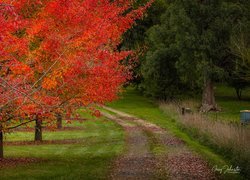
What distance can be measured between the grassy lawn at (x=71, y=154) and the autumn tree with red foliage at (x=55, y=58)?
1.69 meters

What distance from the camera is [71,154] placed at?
23.0 metres

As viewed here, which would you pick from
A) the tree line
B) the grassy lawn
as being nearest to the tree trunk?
the tree line

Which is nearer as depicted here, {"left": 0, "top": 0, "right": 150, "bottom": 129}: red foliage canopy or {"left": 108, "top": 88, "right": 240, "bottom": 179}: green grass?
{"left": 0, "top": 0, "right": 150, "bottom": 129}: red foliage canopy

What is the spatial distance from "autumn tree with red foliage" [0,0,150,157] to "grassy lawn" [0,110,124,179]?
1692 mm

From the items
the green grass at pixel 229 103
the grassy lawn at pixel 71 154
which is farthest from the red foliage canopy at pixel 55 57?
the green grass at pixel 229 103

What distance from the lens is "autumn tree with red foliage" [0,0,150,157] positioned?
52.4ft

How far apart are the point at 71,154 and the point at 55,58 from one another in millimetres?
7281

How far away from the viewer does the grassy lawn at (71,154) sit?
16.9 metres

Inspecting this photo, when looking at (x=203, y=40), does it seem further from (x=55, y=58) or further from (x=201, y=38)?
(x=55, y=58)

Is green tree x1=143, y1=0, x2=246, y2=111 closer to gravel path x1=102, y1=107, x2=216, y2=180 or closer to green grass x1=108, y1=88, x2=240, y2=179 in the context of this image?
green grass x1=108, y1=88, x2=240, y2=179

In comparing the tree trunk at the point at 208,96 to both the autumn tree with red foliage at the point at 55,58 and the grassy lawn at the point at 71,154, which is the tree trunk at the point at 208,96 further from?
the autumn tree with red foliage at the point at 55,58

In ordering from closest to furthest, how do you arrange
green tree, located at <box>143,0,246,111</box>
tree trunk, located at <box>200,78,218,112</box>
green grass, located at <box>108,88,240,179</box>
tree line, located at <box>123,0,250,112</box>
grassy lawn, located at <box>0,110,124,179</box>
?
grassy lawn, located at <box>0,110,124,179</box>, green grass, located at <box>108,88,240,179</box>, tree line, located at <box>123,0,250,112</box>, green tree, located at <box>143,0,246,111</box>, tree trunk, located at <box>200,78,218,112</box>

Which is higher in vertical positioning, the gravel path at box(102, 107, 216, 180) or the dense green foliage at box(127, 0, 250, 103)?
the dense green foliage at box(127, 0, 250, 103)

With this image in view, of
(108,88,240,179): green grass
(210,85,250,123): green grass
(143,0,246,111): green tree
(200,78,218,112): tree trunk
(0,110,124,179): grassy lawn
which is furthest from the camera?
(200,78,218,112): tree trunk
